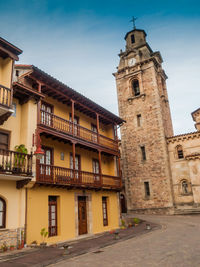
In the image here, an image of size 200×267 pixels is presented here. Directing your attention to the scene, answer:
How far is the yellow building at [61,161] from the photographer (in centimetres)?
1259

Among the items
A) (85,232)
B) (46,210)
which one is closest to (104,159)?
(85,232)

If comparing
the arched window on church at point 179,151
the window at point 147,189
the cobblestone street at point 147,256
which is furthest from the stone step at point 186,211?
the cobblestone street at point 147,256

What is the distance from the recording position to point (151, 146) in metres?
28.2

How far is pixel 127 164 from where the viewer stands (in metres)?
29.2

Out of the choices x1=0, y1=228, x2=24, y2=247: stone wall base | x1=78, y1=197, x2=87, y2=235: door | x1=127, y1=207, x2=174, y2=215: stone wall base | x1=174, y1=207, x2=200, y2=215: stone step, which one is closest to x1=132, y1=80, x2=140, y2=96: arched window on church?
x1=127, y1=207, x2=174, y2=215: stone wall base

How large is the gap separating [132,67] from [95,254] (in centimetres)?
2648

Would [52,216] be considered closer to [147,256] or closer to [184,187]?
[147,256]

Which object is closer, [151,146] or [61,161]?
[61,161]

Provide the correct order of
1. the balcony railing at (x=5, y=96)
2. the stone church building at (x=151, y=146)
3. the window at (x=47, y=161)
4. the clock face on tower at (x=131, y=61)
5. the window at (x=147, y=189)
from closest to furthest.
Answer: the balcony railing at (x=5, y=96)
the window at (x=47, y=161)
the stone church building at (x=151, y=146)
the window at (x=147, y=189)
the clock face on tower at (x=131, y=61)

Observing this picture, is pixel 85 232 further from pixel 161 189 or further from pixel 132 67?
pixel 132 67

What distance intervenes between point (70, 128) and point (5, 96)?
18.0ft

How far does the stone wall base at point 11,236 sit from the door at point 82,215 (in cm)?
495

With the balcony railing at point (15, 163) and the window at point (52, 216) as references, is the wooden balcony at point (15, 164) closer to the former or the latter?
the balcony railing at point (15, 163)

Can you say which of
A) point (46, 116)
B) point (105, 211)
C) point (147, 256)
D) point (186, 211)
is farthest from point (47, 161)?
point (186, 211)
